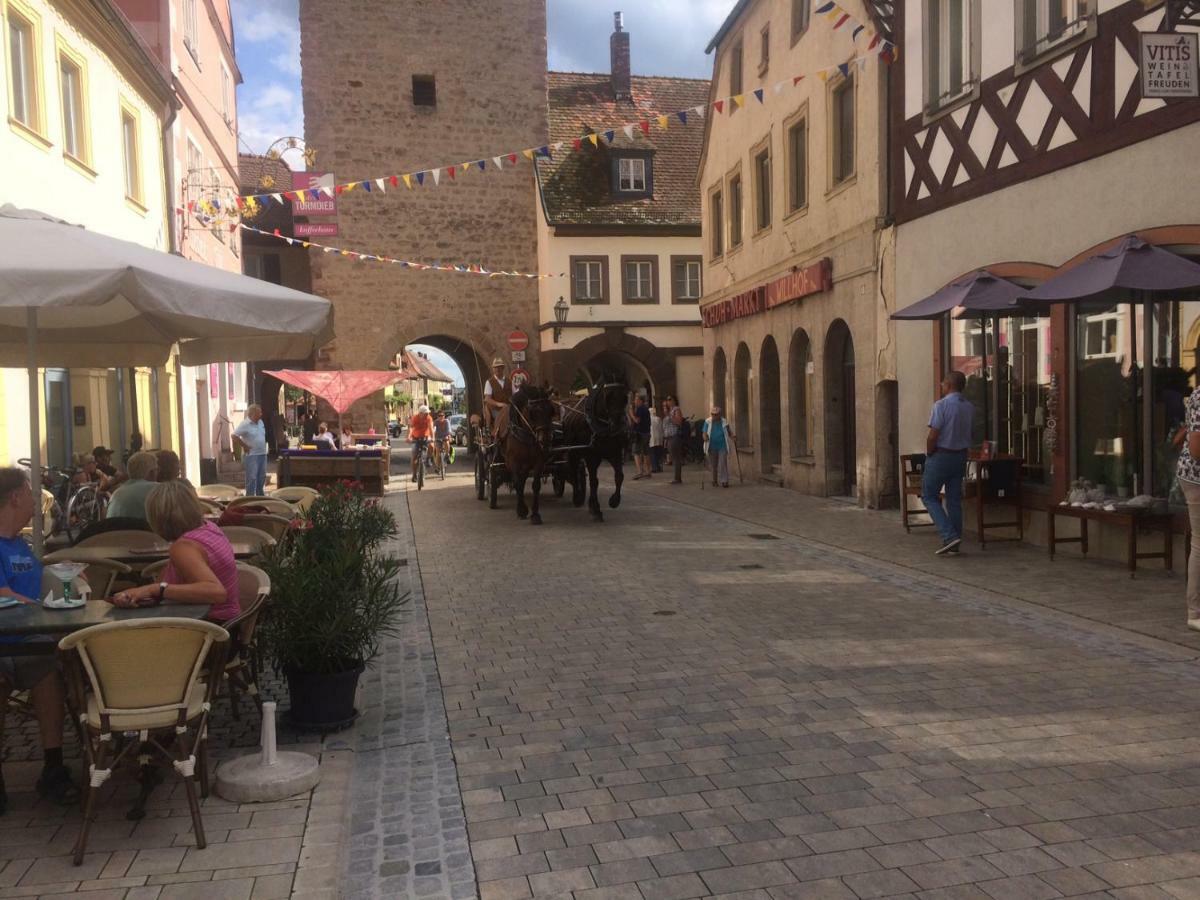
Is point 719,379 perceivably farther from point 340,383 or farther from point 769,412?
point 340,383

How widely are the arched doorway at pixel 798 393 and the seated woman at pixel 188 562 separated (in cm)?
1462

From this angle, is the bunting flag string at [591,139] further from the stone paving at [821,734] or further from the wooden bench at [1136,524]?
the stone paving at [821,734]

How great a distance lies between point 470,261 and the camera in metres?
30.4

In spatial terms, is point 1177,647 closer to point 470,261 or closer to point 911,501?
point 911,501

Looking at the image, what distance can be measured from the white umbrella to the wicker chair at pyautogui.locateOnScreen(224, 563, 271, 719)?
1.34 meters

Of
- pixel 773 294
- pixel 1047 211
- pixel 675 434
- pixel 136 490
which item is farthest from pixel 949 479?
pixel 675 434

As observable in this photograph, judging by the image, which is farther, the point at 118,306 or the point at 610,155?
the point at 610,155

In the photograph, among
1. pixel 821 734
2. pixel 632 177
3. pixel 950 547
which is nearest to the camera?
pixel 821 734

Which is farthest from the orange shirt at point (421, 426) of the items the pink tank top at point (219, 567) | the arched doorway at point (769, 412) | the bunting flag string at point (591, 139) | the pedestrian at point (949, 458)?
the pink tank top at point (219, 567)

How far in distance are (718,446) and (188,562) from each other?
15.9 m

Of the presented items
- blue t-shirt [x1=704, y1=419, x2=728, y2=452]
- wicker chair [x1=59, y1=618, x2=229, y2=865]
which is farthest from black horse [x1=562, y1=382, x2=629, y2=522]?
wicker chair [x1=59, y1=618, x2=229, y2=865]

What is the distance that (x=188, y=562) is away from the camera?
178 inches

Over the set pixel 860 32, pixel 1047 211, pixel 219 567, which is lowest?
pixel 219 567

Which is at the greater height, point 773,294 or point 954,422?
point 773,294
